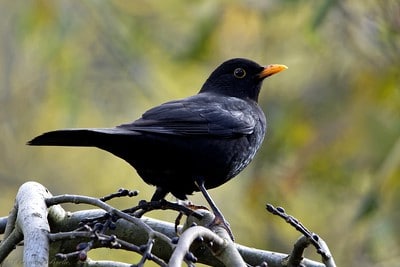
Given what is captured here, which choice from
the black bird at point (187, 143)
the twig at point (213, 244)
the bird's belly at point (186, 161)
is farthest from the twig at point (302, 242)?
the bird's belly at point (186, 161)

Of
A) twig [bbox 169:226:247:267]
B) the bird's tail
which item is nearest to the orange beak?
Result: the bird's tail

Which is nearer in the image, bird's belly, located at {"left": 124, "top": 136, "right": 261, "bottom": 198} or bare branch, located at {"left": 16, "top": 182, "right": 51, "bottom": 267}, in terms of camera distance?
bare branch, located at {"left": 16, "top": 182, "right": 51, "bottom": 267}

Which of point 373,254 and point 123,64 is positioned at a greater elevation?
point 123,64

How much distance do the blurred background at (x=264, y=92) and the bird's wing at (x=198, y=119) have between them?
28.2 inches

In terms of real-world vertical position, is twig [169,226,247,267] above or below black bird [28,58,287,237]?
above

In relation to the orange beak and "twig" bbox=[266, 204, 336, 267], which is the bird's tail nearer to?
"twig" bbox=[266, 204, 336, 267]

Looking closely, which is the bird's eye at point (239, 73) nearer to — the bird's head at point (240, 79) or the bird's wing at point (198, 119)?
the bird's head at point (240, 79)

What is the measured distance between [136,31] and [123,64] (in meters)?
0.51

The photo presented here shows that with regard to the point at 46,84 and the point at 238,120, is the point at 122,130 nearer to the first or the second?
the point at 238,120

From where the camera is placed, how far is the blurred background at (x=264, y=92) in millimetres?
6449

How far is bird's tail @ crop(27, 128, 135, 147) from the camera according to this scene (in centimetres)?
356

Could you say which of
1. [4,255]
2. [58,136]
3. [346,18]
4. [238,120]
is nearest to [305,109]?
[346,18]

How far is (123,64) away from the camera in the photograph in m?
7.69

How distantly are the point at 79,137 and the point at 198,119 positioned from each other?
1.05 metres
